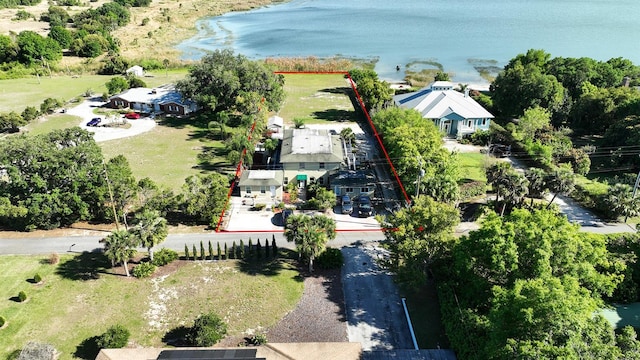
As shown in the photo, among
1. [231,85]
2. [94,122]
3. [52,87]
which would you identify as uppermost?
[231,85]

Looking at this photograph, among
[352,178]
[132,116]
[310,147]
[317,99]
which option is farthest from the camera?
[317,99]

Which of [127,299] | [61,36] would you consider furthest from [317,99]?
[61,36]

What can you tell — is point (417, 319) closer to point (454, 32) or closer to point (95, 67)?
point (95, 67)

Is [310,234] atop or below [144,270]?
atop

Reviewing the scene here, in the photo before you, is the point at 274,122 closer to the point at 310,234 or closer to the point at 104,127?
the point at 104,127

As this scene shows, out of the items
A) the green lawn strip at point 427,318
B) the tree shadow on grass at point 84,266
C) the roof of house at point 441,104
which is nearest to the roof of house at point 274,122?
the roof of house at point 441,104

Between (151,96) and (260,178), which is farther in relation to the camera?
(151,96)

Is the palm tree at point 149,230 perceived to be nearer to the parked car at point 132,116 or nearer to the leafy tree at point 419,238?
the leafy tree at point 419,238

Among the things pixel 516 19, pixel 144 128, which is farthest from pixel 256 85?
pixel 516 19
